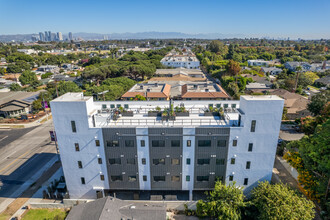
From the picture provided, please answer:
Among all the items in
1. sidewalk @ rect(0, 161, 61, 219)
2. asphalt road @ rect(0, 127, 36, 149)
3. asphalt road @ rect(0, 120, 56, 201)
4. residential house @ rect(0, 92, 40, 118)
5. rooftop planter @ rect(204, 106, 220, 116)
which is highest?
rooftop planter @ rect(204, 106, 220, 116)

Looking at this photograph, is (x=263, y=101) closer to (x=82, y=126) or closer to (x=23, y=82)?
(x=82, y=126)

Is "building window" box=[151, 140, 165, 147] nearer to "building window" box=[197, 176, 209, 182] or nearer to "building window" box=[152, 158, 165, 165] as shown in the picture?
"building window" box=[152, 158, 165, 165]

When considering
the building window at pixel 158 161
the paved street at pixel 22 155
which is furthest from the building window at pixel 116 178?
the paved street at pixel 22 155

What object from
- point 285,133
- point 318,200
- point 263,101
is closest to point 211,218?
point 318,200

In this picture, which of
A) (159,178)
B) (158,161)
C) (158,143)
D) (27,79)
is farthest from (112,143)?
(27,79)

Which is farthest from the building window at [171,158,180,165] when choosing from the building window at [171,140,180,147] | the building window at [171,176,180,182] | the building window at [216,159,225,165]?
the building window at [216,159,225,165]
